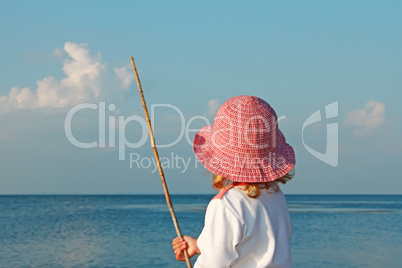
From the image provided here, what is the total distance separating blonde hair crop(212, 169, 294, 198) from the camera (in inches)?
82.6

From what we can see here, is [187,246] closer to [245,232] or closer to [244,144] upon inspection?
[245,232]

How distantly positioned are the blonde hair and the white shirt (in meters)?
0.02

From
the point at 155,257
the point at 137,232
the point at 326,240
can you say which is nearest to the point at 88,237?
the point at 137,232

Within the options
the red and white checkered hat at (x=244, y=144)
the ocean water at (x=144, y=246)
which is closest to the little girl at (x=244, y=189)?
the red and white checkered hat at (x=244, y=144)

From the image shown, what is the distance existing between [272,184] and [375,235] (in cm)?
1772

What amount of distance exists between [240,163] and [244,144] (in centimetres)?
8

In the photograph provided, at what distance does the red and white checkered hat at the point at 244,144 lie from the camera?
7.06ft

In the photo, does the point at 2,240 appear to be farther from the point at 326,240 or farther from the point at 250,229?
the point at 250,229

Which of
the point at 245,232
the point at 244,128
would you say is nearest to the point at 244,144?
the point at 244,128

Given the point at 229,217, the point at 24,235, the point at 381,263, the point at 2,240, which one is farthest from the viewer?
the point at 24,235

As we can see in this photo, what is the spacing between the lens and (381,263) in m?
12.1

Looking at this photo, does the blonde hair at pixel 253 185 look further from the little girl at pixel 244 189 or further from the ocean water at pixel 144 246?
the ocean water at pixel 144 246

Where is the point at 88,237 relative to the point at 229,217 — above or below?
below

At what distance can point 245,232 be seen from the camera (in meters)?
2.01
